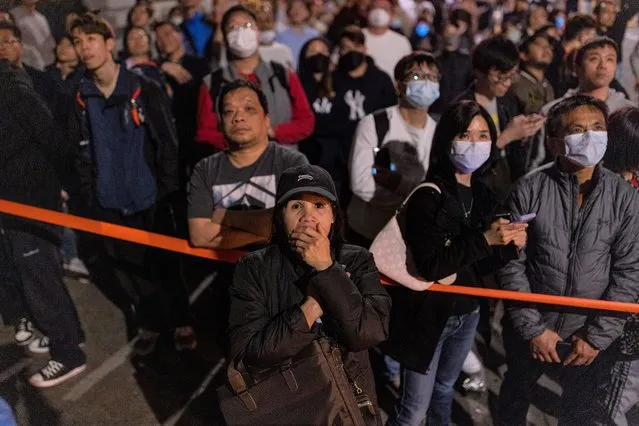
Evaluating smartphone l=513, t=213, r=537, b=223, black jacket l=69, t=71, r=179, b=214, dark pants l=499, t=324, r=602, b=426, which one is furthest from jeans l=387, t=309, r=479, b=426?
black jacket l=69, t=71, r=179, b=214

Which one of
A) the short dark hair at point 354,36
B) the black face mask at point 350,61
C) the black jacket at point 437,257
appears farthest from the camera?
the short dark hair at point 354,36

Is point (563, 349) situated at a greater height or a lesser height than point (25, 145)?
lesser

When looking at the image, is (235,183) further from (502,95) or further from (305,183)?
(502,95)

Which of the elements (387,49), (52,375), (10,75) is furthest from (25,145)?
(387,49)

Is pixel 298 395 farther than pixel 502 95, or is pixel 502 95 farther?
pixel 502 95

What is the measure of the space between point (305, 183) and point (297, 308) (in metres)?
0.44

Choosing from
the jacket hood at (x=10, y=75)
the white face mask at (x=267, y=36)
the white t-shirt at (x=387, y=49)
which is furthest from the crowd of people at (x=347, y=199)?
the white t-shirt at (x=387, y=49)

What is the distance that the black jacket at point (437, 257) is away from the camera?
7.92 ft

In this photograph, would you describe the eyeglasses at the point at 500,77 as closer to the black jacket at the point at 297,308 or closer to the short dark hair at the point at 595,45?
the short dark hair at the point at 595,45

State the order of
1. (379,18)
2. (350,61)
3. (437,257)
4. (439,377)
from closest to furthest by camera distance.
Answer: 1. (437,257)
2. (439,377)
3. (350,61)
4. (379,18)

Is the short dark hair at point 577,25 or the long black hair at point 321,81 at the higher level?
the short dark hair at point 577,25

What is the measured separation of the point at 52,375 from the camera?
3.55 meters

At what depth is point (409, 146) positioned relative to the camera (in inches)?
135

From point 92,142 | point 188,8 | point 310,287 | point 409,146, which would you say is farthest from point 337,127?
point 188,8
